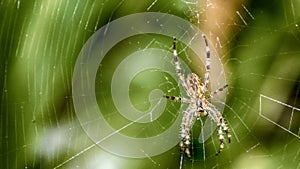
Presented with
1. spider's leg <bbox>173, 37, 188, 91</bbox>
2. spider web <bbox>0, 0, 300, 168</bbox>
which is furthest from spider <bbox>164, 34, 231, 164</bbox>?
spider web <bbox>0, 0, 300, 168</bbox>

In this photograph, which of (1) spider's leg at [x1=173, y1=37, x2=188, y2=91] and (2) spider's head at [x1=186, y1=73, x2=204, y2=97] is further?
(2) spider's head at [x1=186, y1=73, x2=204, y2=97]

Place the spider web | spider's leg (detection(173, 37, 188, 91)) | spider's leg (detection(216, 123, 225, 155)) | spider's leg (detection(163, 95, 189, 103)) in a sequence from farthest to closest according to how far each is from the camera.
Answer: spider's leg (detection(163, 95, 189, 103)) < spider's leg (detection(173, 37, 188, 91)) < spider's leg (detection(216, 123, 225, 155)) < the spider web

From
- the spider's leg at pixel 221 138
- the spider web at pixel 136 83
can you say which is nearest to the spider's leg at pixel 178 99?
the spider web at pixel 136 83

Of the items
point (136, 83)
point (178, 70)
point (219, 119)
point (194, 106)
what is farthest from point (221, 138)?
point (136, 83)

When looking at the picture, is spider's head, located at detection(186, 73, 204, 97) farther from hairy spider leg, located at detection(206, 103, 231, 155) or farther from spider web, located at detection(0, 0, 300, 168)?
spider web, located at detection(0, 0, 300, 168)

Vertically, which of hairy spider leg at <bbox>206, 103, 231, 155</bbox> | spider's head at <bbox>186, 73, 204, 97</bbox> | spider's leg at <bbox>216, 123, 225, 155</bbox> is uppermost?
spider's head at <bbox>186, 73, 204, 97</bbox>

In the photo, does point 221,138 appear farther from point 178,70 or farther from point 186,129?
point 178,70

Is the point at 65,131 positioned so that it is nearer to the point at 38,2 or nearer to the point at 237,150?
the point at 38,2

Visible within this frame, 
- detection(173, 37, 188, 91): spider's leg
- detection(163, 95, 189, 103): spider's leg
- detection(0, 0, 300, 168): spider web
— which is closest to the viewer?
detection(0, 0, 300, 168): spider web

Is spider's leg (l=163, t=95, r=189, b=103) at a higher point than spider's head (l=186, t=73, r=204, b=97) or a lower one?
lower
